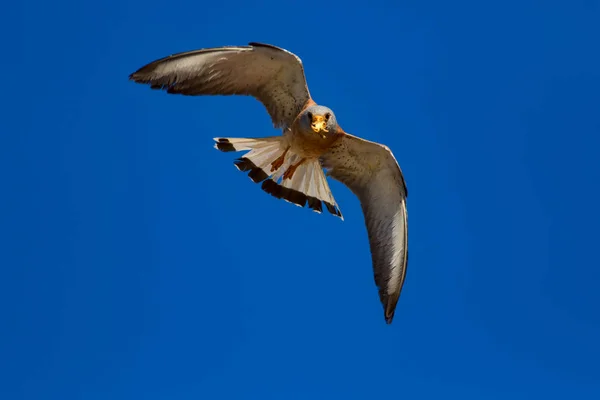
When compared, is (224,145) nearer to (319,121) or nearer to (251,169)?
(251,169)

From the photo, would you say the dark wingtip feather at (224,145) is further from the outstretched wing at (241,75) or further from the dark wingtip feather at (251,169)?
the outstretched wing at (241,75)

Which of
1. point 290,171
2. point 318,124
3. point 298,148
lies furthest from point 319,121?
point 290,171

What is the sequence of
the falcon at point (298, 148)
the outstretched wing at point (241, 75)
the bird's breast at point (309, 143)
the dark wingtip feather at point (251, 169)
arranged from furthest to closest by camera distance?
the dark wingtip feather at point (251, 169) < the bird's breast at point (309, 143) < the falcon at point (298, 148) < the outstretched wing at point (241, 75)

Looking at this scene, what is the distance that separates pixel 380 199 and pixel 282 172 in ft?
4.89

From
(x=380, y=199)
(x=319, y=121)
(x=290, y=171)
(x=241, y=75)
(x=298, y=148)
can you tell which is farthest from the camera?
(x=380, y=199)

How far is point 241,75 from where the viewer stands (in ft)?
42.1

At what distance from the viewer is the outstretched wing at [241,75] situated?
12.1m

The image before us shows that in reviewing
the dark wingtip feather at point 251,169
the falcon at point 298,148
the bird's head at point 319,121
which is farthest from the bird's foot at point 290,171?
the bird's head at point 319,121

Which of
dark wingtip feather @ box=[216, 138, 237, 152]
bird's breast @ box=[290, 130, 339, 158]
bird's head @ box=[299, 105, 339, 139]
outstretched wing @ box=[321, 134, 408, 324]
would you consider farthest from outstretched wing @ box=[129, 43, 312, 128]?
outstretched wing @ box=[321, 134, 408, 324]

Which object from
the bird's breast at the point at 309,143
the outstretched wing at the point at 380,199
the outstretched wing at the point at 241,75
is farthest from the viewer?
the outstretched wing at the point at 380,199

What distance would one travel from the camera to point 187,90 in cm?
1237

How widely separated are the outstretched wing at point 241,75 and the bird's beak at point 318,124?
67 cm

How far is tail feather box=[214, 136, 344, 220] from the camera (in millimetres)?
13016

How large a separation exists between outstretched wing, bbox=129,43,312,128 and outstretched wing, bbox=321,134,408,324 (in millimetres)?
918
